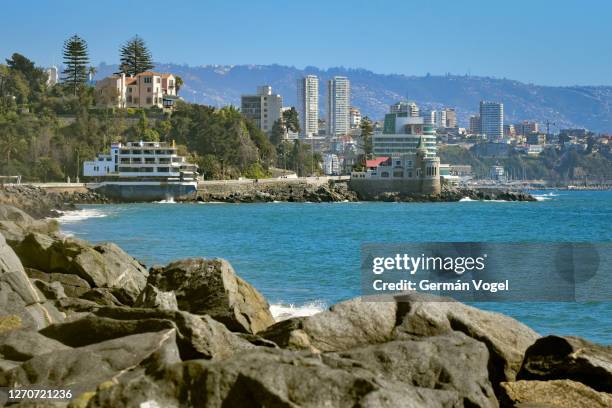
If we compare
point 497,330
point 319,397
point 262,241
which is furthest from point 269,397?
point 262,241

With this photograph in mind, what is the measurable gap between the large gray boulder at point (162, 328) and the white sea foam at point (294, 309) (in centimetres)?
840

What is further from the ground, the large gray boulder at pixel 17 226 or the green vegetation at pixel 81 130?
the green vegetation at pixel 81 130

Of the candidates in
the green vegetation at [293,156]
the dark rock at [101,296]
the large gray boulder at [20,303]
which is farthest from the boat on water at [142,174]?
the large gray boulder at [20,303]

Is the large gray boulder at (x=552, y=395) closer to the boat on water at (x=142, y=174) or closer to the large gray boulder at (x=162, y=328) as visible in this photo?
the large gray boulder at (x=162, y=328)

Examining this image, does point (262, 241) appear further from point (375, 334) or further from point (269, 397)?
point (269, 397)

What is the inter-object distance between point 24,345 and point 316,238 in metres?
39.9

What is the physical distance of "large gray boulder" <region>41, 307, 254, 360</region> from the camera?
864cm

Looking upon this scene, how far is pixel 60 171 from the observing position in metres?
105

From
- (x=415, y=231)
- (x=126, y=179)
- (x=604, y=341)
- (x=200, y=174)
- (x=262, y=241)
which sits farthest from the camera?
(x=200, y=174)

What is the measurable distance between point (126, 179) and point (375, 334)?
8941 cm

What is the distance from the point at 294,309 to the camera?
64.4ft

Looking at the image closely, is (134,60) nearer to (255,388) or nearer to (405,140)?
(405,140)

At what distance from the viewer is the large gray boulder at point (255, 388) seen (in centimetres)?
688

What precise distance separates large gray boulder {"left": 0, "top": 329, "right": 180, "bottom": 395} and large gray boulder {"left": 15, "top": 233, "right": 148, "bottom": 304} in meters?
7.38
